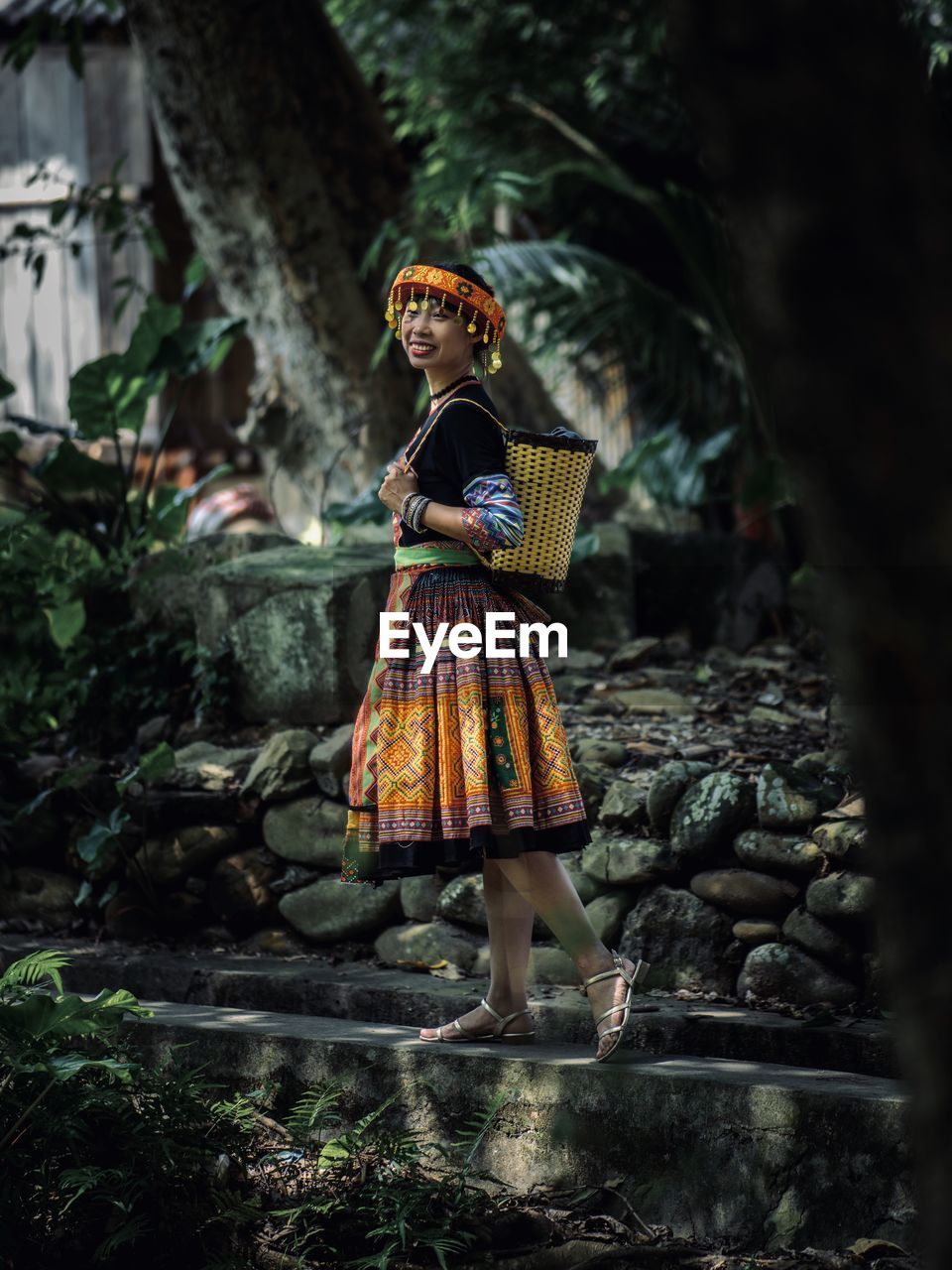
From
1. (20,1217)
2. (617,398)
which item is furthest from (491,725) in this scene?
(617,398)

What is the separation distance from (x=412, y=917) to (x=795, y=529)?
3.16 m

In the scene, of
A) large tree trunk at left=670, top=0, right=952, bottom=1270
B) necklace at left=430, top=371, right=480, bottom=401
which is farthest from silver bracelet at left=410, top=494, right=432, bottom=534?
large tree trunk at left=670, top=0, right=952, bottom=1270

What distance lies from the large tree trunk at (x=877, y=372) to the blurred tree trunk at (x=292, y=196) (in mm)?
5432

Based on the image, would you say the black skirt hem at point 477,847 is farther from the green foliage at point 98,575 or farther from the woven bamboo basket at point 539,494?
the green foliage at point 98,575

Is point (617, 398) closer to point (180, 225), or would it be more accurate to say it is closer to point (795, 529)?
point (180, 225)

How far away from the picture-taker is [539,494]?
3.17 m

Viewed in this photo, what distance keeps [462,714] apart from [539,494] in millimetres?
502

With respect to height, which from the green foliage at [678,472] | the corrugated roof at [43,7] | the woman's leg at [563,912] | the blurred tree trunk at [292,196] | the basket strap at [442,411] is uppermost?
the corrugated roof at [43,7]

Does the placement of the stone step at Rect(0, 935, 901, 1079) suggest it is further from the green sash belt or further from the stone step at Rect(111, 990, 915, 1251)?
the green sash belt

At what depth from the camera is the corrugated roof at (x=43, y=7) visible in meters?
9.38

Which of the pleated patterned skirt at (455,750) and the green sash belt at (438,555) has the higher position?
the green sash belt at (438,555)

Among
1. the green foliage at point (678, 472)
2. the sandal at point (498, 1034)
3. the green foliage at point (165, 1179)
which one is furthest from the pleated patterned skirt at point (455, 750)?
the green foliage at point (678, 472)

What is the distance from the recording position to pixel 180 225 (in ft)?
34.3

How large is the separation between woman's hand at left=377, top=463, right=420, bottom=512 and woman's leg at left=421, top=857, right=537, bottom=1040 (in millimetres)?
817
